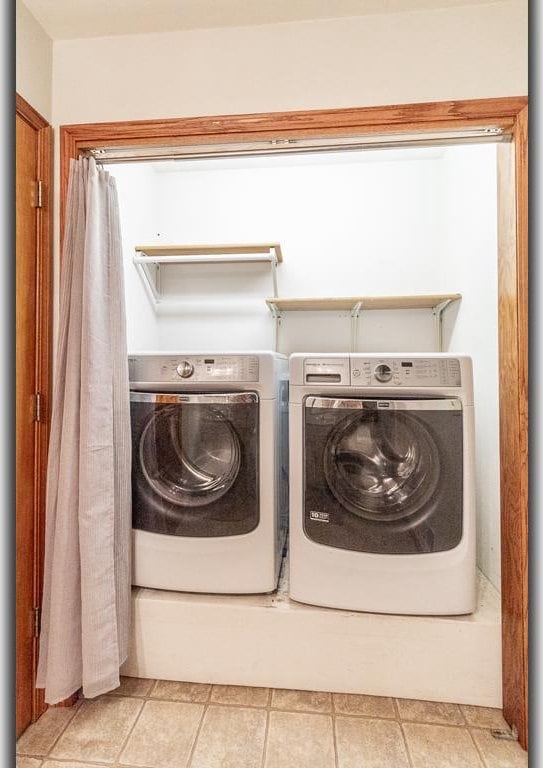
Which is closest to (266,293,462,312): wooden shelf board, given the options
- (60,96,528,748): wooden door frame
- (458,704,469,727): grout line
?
(60,96,528,748): wooden door frame

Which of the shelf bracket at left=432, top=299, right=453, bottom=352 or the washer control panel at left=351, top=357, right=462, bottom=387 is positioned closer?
the washer control panel at left=351, top=357, right=462, bottom=387

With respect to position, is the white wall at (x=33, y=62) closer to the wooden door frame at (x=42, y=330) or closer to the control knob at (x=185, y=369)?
the wooden door frame at (x=42, y=330)

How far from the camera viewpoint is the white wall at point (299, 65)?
1.32 meters

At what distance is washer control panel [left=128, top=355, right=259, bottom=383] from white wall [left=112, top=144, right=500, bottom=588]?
0.76 meters

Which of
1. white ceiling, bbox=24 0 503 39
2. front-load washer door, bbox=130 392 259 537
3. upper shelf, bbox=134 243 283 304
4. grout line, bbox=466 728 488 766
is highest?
white ceiling, bbox=24 0 503 39

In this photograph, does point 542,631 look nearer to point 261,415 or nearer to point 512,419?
point 512,419

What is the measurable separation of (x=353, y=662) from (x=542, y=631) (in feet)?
2.66

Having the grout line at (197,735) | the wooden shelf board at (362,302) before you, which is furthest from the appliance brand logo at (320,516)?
the wooden shelf board at (362,302)

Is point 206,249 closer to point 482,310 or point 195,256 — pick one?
point 195,256

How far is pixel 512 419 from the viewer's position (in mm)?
1324

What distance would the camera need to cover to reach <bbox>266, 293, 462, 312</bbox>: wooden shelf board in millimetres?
2115

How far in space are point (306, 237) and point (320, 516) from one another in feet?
5.74

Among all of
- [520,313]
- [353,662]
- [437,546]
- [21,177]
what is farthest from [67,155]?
[353,662]

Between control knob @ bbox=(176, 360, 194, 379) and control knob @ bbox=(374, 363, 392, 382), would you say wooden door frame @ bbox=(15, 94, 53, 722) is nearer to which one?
control knob @ bbox=(176, 360, 194, 379)
